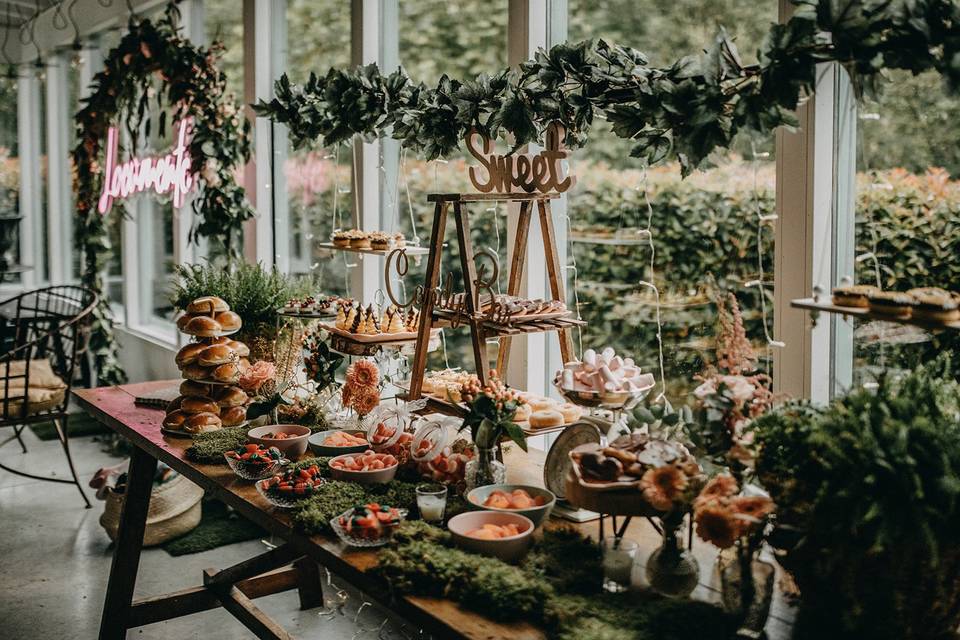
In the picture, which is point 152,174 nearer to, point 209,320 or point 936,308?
point 209,320

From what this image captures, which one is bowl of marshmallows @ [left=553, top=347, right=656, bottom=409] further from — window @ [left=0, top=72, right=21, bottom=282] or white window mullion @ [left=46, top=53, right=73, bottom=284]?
window @ [left=0, top=72, right=21, bottom=282]

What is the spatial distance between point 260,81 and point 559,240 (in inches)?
84.8

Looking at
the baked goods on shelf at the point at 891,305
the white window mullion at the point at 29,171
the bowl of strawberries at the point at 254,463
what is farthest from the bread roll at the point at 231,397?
the white window mullion at the point at 29,171

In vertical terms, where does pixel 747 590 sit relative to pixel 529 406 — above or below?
below

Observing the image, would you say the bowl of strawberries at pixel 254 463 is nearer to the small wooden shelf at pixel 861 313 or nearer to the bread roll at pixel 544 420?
the bread roll at pixel 544 420

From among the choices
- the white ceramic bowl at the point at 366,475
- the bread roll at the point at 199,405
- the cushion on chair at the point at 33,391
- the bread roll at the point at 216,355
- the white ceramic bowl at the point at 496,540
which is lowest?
the cushion on chair at the point at 33,391

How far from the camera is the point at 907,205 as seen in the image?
7.27 feet

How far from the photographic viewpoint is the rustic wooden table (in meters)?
1.98

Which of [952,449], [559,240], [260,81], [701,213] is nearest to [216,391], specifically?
[559,240]

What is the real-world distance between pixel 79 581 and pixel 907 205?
137 inches

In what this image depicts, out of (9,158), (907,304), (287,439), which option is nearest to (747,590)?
(907,304)

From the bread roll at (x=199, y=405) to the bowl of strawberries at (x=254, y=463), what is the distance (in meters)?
0.57

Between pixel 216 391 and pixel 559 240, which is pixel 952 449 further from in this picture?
pixel 216 391

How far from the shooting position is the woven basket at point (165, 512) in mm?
4145
